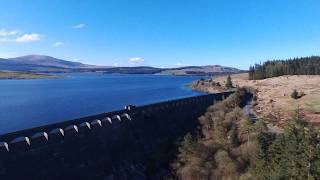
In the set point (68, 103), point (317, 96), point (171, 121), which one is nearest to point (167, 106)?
point (171, 121)

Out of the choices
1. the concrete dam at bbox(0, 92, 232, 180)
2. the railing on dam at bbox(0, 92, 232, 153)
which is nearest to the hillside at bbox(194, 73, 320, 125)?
the concrete dam at bbox(0, 92, 232, 180)

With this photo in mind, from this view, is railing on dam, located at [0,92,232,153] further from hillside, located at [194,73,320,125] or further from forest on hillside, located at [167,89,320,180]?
hillside, located at [194,73,320,125]

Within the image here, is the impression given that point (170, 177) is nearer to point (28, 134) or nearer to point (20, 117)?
point (28, 134)

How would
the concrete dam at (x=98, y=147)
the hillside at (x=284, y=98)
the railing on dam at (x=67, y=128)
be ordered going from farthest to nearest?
the hillside at (x=284, y=98) < the railing on dam at (x=67, y=128) < the concrete dam at (x=98, y=147)

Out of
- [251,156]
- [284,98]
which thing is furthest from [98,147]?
[284,98]

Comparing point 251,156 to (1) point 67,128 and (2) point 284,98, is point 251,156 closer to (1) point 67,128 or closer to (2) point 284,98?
(1) point 67,128

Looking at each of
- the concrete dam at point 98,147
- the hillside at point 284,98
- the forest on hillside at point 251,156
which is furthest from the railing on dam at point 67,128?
the hillside at point 284,98

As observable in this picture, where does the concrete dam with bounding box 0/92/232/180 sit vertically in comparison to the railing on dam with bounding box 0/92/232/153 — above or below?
below

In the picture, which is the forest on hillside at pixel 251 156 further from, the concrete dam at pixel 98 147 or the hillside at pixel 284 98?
Result: the hillside at pixel 284 98
